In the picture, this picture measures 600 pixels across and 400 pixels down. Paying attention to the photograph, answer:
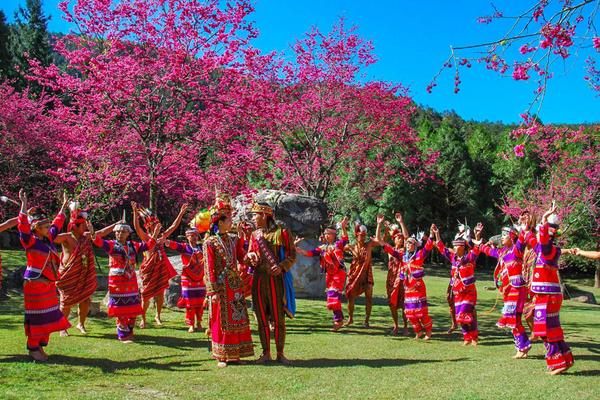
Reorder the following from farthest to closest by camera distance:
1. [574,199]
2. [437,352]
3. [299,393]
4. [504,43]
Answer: [574,199] < [437,352] < [299,393] < [504,43]

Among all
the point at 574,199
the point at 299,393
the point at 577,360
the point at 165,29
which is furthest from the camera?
the point at 574,199

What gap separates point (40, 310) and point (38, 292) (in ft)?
0.80

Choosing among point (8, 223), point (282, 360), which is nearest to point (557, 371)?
point (282, 360)

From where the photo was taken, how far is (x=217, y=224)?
7.54m

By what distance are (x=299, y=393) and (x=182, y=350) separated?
3090 mm

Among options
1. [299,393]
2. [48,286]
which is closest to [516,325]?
[299,393]

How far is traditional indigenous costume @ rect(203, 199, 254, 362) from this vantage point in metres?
7.28

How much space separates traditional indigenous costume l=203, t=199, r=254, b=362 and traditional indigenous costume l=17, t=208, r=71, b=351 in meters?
2.21

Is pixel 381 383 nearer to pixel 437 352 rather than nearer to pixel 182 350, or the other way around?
pixel 437 352

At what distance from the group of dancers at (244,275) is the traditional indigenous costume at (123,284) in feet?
0.06

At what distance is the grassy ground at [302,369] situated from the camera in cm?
603

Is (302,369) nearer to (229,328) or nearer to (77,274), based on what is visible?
(229,328)

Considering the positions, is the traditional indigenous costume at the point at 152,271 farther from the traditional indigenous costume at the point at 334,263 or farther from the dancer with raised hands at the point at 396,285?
the dancer with raised hands at the point at 396,285

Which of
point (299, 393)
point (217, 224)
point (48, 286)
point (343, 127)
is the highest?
point (343, 127)
